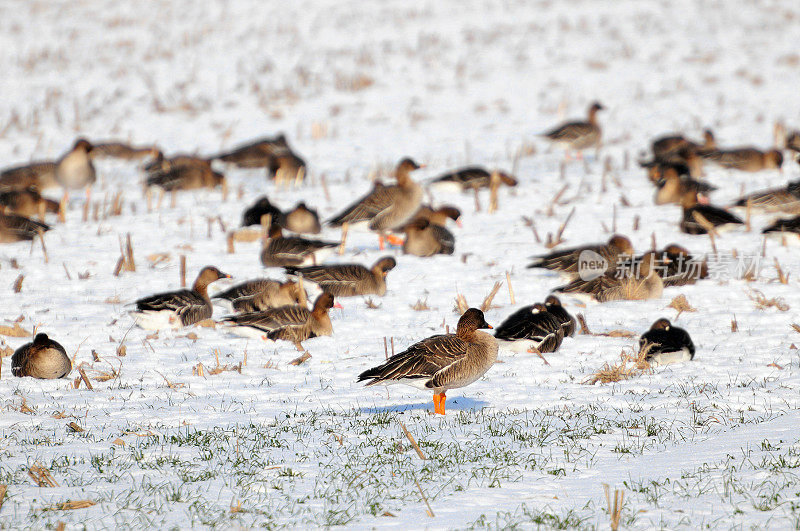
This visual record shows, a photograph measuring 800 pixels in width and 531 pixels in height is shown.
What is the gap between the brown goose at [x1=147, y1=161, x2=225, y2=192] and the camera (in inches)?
788

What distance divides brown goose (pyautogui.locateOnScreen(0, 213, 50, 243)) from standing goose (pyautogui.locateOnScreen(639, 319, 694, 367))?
11029 mm

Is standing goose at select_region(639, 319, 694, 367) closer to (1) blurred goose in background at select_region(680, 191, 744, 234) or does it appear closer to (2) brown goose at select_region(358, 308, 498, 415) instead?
(2) brown goose at select_region(358, 308, 498, 415)

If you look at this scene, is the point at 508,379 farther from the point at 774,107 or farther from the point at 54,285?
the point at 774,107

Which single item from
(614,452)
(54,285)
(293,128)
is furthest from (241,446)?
(293,128)

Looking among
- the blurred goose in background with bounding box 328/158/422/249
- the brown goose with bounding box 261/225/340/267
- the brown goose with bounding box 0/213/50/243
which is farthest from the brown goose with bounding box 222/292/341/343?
the brown goose with bounding box 0/213/50/243

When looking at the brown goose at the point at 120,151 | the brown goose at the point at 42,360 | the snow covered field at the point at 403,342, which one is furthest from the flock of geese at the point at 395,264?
the brown goose at the point at 120,151

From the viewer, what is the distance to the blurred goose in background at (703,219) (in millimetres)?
15320

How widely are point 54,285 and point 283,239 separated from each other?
3691 mm

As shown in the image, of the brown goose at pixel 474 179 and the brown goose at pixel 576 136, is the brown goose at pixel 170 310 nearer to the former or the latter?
the brown goose at pixel 474 179

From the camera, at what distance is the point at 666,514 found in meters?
5.93

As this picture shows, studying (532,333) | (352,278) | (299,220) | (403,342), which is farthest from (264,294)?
(532,333)

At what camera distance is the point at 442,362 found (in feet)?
27.0

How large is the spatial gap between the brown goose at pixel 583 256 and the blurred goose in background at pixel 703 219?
2539 mm

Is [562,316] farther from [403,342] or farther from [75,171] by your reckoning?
[75,171]
